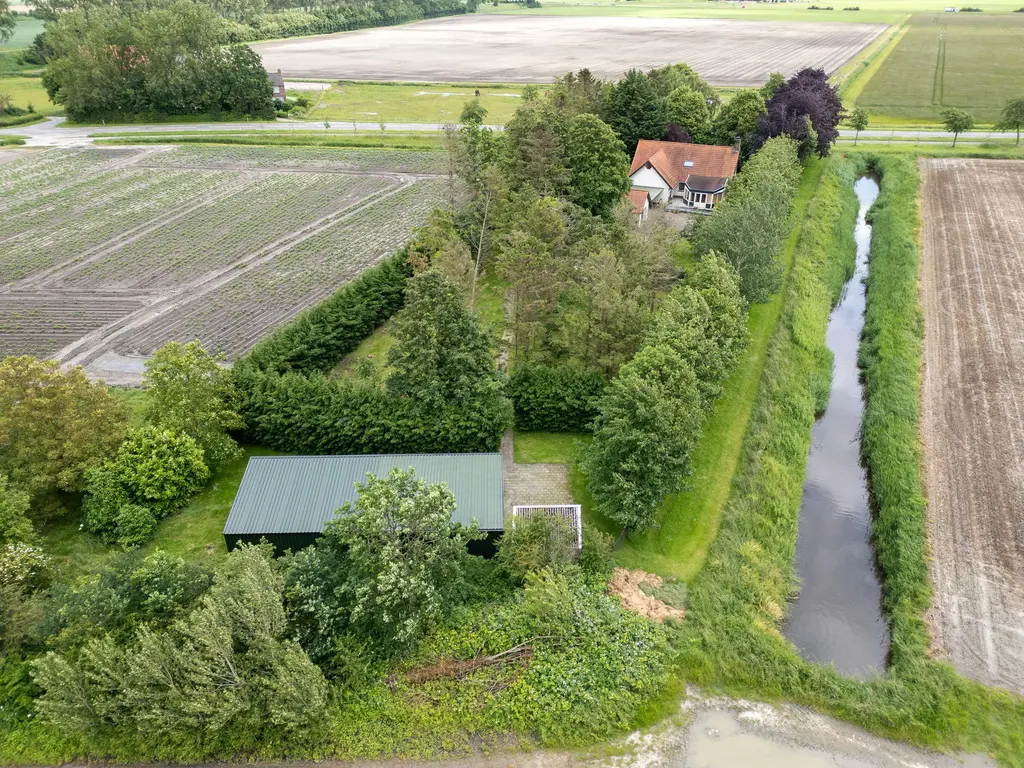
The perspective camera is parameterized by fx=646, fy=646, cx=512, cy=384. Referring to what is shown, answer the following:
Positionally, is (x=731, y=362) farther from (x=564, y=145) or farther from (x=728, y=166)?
(x=728, y=166)

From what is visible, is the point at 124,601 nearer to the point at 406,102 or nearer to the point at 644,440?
the point at 644,440

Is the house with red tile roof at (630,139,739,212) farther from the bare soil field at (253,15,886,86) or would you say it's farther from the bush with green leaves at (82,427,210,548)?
the bare soil field at (253,15,886,86)

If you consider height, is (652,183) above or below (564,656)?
above

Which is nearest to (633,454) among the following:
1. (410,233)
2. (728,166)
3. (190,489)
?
(190,489)

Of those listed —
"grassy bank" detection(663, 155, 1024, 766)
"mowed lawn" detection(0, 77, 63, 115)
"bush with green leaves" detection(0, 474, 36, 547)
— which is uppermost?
"mowed lawn" detection(0, 77, 63, 115)

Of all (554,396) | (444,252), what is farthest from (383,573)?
(444,252)

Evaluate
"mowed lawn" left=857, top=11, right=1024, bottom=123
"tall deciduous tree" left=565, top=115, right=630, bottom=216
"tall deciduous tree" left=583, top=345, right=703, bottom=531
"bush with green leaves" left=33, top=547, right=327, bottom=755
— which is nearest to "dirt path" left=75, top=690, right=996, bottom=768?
"bush with green leaves" left=33, top=547, right=327, bottom=755

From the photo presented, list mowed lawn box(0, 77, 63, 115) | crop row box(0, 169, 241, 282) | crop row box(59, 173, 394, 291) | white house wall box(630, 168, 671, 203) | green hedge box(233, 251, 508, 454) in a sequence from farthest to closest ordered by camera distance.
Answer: mowed lawn box(0, 77, 63, 115), white house wall box(630, 168, 671, 203), crop row box(0, 169, 241, 282), crop row box(59, 173, 394, 291), green hedge box(233, 251, 508, 454)
